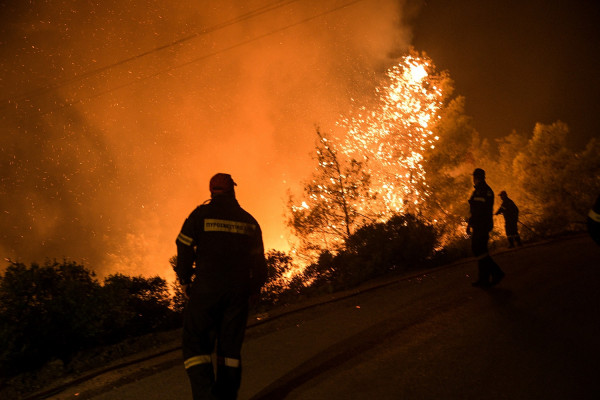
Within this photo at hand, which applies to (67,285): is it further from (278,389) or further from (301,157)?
(301,157)

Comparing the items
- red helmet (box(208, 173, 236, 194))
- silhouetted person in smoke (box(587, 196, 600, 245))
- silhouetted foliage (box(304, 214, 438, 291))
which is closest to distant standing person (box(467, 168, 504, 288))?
silhouetted foliage (box(304, 214, 438, 291))

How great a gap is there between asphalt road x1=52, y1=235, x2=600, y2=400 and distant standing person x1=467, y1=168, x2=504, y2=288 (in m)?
0.24

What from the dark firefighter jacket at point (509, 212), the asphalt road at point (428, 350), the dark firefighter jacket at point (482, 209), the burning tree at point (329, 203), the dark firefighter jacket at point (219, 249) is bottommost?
the asphalt road at point (428, 350)

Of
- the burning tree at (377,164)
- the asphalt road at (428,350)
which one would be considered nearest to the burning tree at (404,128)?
the burning tree at (377,164)

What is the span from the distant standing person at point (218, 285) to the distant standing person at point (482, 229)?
465cm

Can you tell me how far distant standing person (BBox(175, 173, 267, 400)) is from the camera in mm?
3564

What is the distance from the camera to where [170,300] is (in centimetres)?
955

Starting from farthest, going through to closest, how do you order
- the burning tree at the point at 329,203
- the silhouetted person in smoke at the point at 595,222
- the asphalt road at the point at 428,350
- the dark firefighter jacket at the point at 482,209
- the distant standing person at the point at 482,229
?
the burning tree at the point at 329,203 → the dark firefighter jacket at the point at 482,209 → the distant standing person at the point at 482,229 → the asphalt road at the point at 428,350 → the silhouetted person in smoke at the point at 595,222

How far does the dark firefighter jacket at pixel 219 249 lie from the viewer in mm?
3672

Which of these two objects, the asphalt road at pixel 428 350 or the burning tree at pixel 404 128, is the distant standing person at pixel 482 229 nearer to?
the asphalt road at pixel 428 350

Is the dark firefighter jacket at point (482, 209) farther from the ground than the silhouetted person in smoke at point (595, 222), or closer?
farther from the ground

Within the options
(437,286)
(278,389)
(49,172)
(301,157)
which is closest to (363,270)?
(437,286)

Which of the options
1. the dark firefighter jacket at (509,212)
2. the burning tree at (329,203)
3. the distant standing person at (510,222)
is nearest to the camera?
the distant standing person at (510,222)

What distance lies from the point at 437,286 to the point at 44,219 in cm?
7297
